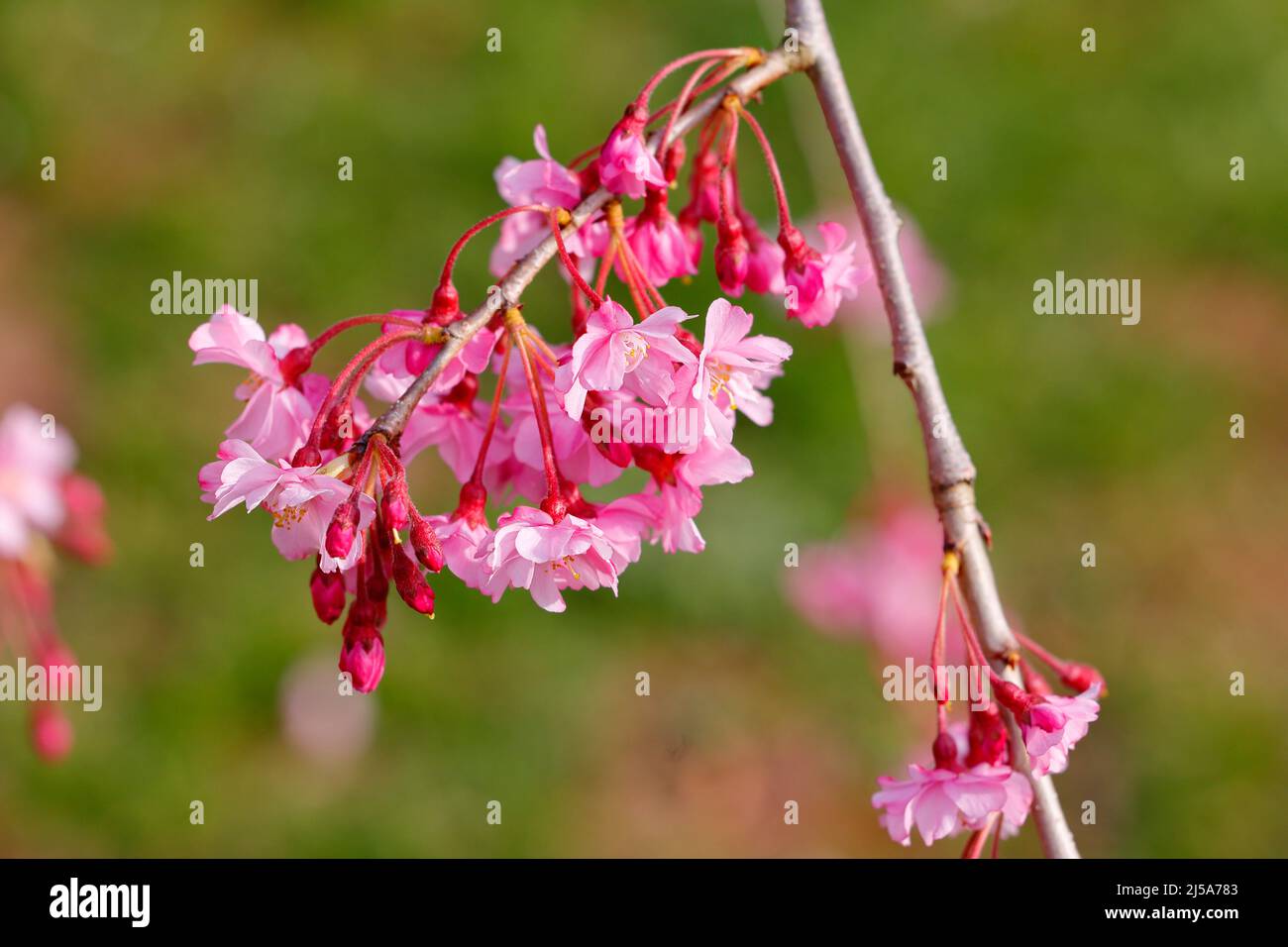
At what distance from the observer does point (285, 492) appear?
3.81 ft

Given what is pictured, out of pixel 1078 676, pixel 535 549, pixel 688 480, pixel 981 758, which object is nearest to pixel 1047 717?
pixel 981 758

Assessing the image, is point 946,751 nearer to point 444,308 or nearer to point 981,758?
point 981,758

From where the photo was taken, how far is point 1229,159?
14.5 feet

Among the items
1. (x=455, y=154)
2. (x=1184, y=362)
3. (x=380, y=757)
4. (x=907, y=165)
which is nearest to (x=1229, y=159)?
(x=1184, y=362)

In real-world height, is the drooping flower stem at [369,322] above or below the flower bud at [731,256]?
below

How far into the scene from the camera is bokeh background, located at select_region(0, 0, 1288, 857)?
11.3 ft

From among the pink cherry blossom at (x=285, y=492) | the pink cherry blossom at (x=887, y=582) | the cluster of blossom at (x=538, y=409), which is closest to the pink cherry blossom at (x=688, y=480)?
the cluster of blossom at (x=538, y=409)

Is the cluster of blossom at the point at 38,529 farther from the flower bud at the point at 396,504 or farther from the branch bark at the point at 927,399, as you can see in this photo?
the branch bark at the point at 927,399

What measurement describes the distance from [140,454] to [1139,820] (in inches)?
121

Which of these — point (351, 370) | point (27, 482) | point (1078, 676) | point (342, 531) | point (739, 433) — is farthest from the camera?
point (739, 433)

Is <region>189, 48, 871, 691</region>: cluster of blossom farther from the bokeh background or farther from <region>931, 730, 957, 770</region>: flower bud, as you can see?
the bokeh background

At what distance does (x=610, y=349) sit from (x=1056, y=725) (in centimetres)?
60

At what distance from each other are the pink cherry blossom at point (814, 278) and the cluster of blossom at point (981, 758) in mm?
312

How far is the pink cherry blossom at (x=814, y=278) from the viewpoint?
4.68 ft
